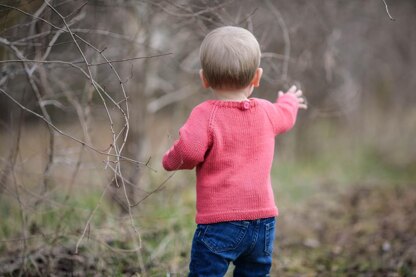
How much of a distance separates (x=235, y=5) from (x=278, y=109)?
159 cm

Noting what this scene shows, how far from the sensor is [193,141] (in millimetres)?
2375

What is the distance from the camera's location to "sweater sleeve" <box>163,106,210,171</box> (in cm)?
238

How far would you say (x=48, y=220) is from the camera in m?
3.82

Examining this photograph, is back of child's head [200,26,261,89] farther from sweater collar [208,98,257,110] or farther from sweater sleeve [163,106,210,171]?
sweater sleeve [163,106,210,171]

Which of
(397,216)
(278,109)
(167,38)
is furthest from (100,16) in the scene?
(397,216)

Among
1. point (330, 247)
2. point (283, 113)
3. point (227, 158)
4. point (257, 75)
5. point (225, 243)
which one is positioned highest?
point (257, 75)

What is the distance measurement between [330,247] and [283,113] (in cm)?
222

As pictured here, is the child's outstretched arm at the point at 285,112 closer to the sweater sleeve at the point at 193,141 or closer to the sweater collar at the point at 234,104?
the sweater collar at the point at 234,104

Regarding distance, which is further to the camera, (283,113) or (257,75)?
(283,113)

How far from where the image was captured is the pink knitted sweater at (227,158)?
2.40 m

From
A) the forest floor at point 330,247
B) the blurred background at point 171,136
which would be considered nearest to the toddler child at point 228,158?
the blurred background at point 171,136

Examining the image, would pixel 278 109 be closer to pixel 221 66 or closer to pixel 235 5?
pixel 221 66

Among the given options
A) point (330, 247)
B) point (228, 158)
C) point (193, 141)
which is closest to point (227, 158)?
point (228, 158)

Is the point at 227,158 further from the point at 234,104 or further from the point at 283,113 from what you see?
the point at 283,113
